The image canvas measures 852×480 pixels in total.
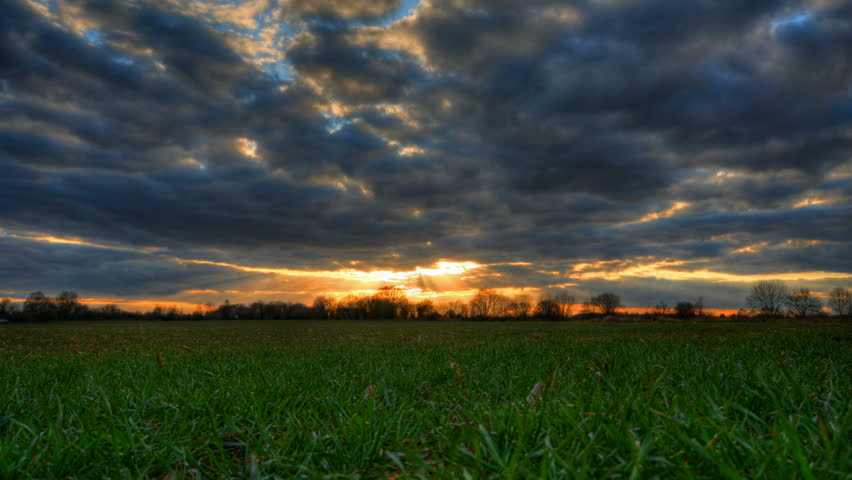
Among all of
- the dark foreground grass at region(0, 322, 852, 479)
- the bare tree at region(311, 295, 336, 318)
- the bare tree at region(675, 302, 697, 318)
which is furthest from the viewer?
the bare tree at region(311, 295, 336, 318)

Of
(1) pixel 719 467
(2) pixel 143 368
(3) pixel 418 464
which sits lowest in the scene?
(2) pixel 143 368

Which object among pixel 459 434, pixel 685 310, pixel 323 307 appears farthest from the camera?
pixel 323 307

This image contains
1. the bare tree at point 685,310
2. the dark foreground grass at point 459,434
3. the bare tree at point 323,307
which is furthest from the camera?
the bare tree at point 323,307

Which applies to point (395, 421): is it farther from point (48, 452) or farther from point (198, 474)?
point (48, 452)

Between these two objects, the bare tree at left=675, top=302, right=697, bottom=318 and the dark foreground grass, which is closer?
the dark foreground grass

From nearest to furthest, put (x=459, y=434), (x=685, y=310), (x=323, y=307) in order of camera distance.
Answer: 1. (x=459, y=434)
2. (x=685, y=310)
3. (x=323, y=307)

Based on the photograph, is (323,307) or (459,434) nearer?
(459,434)

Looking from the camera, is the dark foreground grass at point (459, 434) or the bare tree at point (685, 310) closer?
the dark foreground grass at point (459, 434)

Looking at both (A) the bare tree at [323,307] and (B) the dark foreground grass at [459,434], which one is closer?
(B) the dark foreground grass at [459,434]

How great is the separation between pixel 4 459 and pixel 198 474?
1.20 metres

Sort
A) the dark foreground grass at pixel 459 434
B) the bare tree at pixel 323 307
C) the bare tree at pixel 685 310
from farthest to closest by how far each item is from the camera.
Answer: the bare tree at pixel 323 307 → the bare tree at pixel 685 310 → the dark foreground grass at pixel 459 434

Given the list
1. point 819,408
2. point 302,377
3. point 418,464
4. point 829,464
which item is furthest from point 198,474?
point 819,408

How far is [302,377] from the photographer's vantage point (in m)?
6.32

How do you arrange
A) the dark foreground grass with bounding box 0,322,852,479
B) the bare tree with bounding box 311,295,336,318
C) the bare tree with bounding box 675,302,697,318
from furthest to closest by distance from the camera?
the bare tree with bounding box 311,295,336,318 → the bare tree with bounding box 675,302,697,318 → the dark foreground grass with bounding box 0,322,852,479
